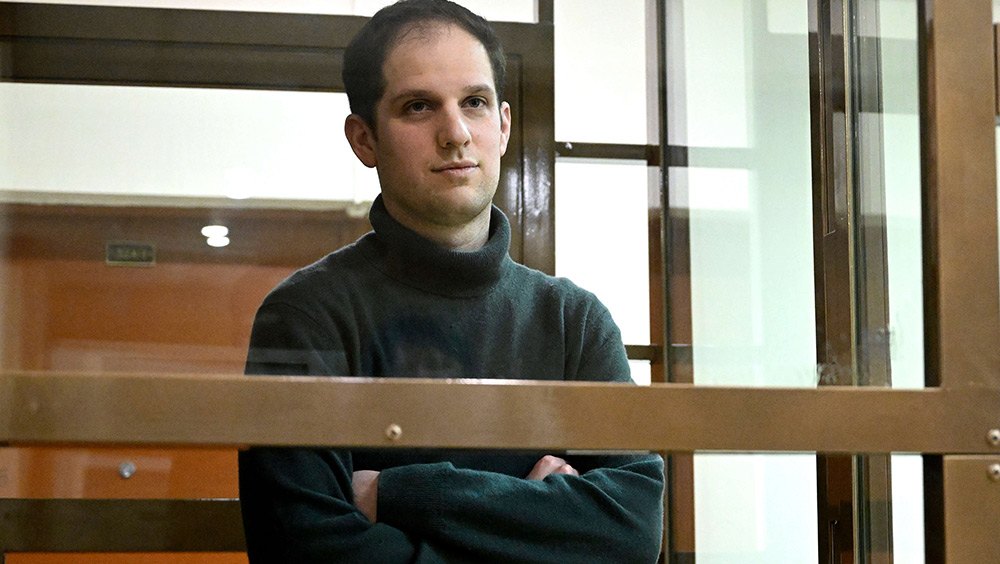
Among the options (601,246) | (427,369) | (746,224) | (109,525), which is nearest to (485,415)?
(427,369)

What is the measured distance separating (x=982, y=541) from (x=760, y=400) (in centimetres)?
18

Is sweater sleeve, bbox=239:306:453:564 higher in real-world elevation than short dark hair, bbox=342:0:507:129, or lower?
lower

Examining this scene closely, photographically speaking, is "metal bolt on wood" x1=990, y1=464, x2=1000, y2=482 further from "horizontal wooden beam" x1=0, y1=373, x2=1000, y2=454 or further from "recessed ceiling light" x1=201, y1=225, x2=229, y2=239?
"recessed ceiling light" x1=201, y1=225, x2=229, y2=239

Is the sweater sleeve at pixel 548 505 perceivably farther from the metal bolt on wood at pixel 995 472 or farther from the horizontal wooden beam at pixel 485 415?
the metal bolt on wood at pixel 995 472

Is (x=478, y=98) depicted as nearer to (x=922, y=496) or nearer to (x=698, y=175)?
(x=698, y=175)

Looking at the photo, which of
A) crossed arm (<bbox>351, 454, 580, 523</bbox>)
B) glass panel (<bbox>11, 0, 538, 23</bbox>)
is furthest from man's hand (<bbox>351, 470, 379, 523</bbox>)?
glass panel (<bbox>11, 0, 538, 23</bbox>)

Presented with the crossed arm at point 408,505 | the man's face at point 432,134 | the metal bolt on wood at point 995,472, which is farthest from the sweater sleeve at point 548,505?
the metal bolt on wood at point 995,472

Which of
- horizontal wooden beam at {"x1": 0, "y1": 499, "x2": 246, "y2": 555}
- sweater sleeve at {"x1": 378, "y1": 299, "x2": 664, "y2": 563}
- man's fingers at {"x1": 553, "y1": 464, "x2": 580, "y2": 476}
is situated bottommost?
horizontal wooden beam at {"x1": 0, "y1": 499, "x2": 246, "y2": 555}

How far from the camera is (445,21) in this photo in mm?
774

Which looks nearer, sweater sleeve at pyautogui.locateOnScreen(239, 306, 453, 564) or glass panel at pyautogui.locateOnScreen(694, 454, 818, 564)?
sweater sleeve at pyautogui.locateOnScreen(239, 306, 453, 564)

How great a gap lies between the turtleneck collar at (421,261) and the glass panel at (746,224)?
159 mm

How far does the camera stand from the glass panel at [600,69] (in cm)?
80

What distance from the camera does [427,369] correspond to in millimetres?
737

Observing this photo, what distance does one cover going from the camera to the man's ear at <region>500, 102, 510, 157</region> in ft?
2.57
